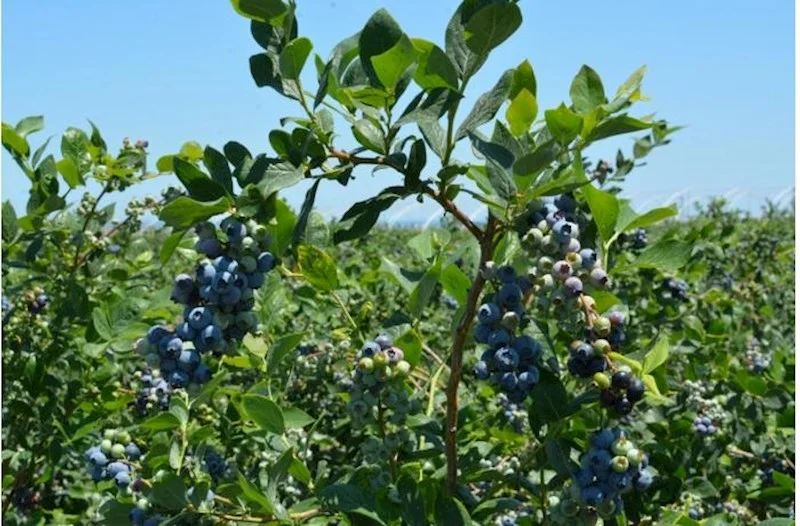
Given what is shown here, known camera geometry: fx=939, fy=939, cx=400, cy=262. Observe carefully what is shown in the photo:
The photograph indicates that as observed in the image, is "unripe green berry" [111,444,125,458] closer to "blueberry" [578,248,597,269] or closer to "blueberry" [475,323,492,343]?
"blueberry" [475,323,492,343]

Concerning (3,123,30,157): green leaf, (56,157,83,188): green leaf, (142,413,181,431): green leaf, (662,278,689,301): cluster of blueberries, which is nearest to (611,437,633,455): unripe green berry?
(142,413,181,431): green leaf

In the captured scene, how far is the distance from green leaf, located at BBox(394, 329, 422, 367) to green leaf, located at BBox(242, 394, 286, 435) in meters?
0.17

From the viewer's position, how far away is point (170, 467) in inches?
49.2

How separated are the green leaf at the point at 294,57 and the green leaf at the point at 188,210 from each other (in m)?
0.16

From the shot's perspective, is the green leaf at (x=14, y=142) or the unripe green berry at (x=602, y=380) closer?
the unripe green berry at (x=602, y=380)

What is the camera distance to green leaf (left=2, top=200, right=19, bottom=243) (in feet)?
6.79

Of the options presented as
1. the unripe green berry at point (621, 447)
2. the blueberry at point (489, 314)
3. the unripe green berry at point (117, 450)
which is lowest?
the unripe green berry at point (621, 447)

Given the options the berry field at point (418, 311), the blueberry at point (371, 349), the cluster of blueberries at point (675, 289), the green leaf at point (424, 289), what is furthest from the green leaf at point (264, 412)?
the cluster of blueberries at point (675, 289)

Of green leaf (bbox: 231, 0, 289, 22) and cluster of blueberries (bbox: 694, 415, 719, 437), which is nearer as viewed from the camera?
green leaf (bbox: 231, 0, 289, 22)

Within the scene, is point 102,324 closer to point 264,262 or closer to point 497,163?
point 264,262

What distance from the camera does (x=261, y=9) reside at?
102 centimetres

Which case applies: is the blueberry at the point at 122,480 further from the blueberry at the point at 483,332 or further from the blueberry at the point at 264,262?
the blueberry at the point at 483,332

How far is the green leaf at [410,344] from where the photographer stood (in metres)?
1.18

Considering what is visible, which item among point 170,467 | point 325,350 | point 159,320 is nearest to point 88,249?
point 159,320
